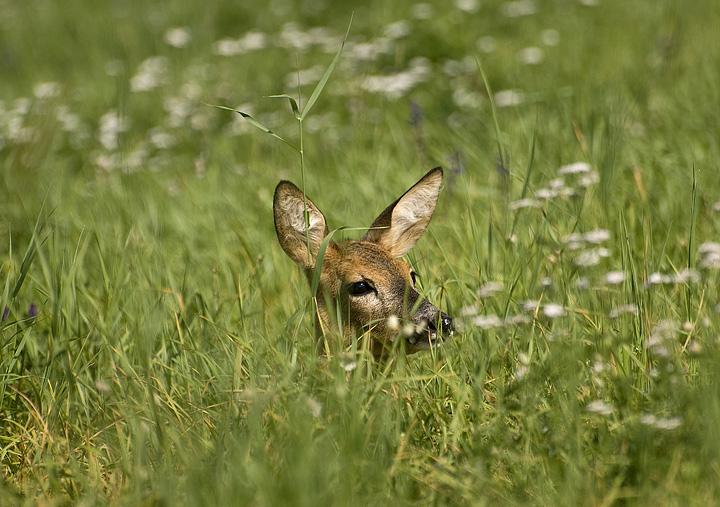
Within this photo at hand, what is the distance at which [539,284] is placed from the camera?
3568 mm

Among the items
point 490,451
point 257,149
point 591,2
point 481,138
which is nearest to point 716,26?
point 591,2

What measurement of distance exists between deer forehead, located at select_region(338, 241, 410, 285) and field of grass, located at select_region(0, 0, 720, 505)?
0.26 metres

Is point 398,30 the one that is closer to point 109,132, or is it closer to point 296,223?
point 109,132

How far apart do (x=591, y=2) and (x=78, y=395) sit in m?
6.63

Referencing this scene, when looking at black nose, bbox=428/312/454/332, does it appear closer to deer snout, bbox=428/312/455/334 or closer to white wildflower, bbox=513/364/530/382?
deer snout, bbox=428/312/455/334

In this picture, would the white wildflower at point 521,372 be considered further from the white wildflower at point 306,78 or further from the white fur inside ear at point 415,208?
the white wildflower at point 306,78

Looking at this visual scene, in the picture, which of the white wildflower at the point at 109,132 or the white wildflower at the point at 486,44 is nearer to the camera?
the white wildflower at the point at 109,132

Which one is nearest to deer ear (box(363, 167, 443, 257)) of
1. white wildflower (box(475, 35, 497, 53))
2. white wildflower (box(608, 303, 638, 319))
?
white wildflower (box(608, 303, 638, 319))

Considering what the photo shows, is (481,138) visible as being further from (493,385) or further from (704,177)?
(493,385)

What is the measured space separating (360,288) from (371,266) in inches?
4.5

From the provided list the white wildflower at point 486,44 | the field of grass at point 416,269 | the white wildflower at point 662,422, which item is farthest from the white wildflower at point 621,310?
the white wildflower at point 486,44

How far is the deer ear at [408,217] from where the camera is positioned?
3676 mm

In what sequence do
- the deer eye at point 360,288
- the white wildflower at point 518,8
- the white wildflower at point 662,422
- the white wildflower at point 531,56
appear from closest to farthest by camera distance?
the white wildflower at point 662,422, the deer eye at point 360,288, the white wildflower at point 531,56, the white wildflower at point 518,8

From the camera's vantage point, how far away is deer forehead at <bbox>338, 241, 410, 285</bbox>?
133 inches
